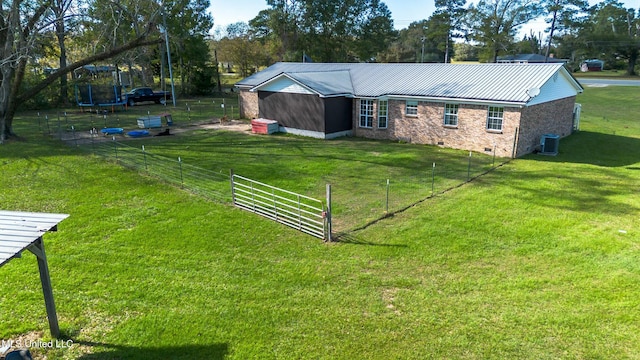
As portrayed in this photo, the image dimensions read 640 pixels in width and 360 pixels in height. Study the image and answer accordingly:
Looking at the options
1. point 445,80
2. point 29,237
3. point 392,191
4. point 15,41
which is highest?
point 15,41

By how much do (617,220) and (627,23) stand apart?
92254 mm

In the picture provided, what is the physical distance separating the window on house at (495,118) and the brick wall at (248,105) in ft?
60.9

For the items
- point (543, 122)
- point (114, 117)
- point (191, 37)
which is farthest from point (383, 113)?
point (191, 37)

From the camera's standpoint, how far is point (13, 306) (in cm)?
857

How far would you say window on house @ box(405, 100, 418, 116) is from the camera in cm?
2492

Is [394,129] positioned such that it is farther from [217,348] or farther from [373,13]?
[373,13]

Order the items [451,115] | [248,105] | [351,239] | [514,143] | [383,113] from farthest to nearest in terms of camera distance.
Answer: [248,105] < [383,113] < [451,115] < [514,143] < [351,239]

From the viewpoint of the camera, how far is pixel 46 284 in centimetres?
731

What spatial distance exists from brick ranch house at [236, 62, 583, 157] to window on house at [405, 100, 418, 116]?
6cm

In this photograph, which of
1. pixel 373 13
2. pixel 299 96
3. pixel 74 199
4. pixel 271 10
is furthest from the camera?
pixel 373 13

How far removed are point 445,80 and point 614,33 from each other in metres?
73.4

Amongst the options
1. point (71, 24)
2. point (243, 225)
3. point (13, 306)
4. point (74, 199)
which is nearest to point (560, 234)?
point (243, 225)

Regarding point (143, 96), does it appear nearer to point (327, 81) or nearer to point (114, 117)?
point (114, 117)

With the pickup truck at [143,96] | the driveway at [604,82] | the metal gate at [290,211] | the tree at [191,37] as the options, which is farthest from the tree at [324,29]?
the metal gate at [290,211]
